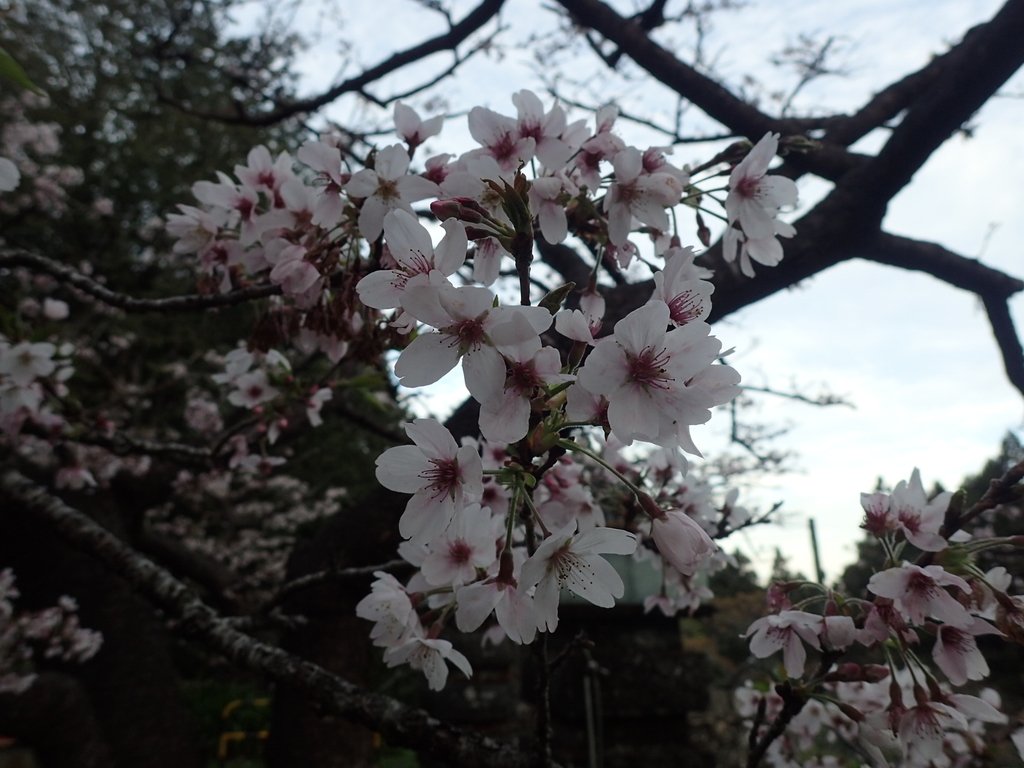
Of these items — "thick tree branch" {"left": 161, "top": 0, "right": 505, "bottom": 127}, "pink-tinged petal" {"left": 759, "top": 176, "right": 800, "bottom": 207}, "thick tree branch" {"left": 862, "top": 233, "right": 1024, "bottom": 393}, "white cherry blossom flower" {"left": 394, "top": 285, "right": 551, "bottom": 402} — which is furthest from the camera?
"thick tree branch" {"left": 161, "top": 0, "right": 505, "bottom": 127}

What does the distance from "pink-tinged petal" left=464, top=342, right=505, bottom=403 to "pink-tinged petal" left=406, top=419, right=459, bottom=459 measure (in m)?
0.11

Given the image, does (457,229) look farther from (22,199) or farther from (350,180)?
(22,199)

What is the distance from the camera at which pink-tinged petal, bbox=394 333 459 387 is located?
0.62 metres

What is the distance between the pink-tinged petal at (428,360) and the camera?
62cm

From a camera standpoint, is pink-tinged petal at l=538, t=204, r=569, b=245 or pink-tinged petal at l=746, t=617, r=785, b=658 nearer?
pink-tinged petal at l=538, t=204, r=569, b=245

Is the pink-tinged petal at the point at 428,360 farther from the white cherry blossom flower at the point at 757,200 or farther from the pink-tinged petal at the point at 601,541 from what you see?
the white cherry blossom flower at the point at 757,200

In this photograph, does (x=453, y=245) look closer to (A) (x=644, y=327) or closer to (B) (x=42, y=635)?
(A) (x=644, y=327)

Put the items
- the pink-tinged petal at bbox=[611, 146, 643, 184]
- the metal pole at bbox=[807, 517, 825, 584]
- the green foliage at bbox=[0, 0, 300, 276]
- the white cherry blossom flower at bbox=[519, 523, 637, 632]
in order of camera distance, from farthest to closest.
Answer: the green foliage at bbox=[0, 0, 300, 276], the metal pole at bbox=[807, 517, 825, 584], the pink-tinged petal at bbox=[611, 146, 643, 184], the white cherry blossom flower at bbox=[519, 523, 637, 632]

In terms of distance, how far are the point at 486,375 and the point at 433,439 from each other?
138 millimetres

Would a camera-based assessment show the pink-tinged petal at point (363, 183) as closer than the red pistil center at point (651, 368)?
No

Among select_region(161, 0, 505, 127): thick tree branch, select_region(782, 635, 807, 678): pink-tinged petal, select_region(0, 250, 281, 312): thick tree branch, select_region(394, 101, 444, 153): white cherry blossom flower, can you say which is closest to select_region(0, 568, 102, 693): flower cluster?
select_region(0, 250, 281, 312): thick tree branch

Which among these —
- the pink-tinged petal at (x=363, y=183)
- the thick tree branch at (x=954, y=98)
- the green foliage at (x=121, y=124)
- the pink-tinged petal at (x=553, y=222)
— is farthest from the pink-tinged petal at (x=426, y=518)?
the green foliage at (x=121, y=124)

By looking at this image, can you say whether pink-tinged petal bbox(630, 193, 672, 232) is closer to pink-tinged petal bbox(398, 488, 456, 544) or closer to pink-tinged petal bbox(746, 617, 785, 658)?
pink-tinged petal bbox(398, 488, 456, 544)

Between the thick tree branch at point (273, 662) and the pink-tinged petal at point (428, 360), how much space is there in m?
0.78
